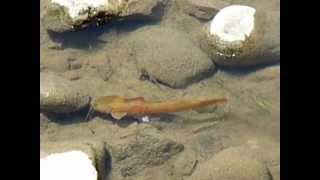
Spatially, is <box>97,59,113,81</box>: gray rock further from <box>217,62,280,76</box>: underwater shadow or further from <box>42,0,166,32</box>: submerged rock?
<box>217,62,280,76</box>: underwater shadow

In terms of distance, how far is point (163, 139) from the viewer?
8.09 feet

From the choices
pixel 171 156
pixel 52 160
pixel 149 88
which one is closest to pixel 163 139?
pixel 171 156

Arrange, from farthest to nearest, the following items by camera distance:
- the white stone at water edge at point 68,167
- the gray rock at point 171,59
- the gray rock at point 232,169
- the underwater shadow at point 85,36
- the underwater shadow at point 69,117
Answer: the underwater shadow at point 85,36 → the gray rock at point 171,59 → the underwater shadow at point 69,117 → the gray rock at point 232,169 → the white stone at water edge at point 68,167

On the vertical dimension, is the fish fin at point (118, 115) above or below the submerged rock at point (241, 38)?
below

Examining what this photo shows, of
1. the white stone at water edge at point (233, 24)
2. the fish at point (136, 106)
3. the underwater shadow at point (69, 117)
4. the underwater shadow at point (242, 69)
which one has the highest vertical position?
the white stone at water edge at point (233, 24)

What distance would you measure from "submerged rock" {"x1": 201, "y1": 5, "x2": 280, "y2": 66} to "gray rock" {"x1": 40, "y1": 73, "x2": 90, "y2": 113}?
756 mm

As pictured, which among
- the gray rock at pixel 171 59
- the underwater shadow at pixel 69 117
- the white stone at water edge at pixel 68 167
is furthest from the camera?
the gray rock at pixel 171 59

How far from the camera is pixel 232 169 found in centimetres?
227

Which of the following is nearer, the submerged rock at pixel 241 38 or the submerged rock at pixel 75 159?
the submerged rock at pixel 75 159

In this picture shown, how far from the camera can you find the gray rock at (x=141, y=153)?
2.42 metres

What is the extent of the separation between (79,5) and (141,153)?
90 centimetres

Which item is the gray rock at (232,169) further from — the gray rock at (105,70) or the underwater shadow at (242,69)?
the gray rock at (105,70)

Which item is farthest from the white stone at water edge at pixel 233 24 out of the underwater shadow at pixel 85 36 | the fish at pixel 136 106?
the underwater shadow at pixel 85 36
